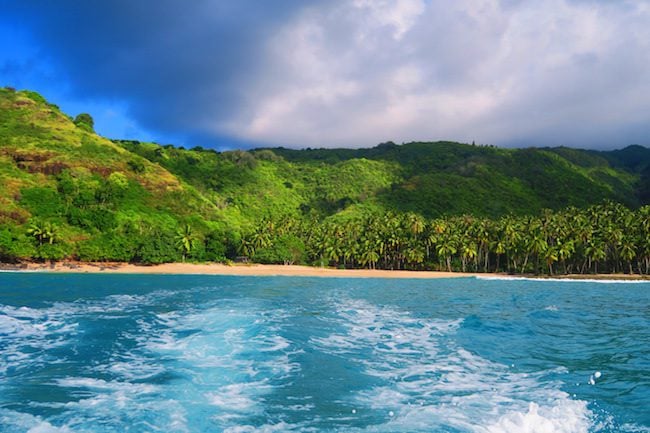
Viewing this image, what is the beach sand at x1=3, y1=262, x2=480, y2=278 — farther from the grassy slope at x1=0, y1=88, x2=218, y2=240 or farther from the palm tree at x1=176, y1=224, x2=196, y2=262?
the grassy slope at x1=0, y1=88, x2=218, y2=240

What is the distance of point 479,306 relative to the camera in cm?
3869

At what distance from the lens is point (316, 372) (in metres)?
16.2

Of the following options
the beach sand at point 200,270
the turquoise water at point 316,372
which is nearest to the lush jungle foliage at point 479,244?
the beach sand at point 200,270

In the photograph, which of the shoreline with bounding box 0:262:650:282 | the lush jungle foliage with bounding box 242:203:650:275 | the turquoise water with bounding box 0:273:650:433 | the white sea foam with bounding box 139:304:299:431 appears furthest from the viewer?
the lush jungle foliage with bounding box 242:203:650:275

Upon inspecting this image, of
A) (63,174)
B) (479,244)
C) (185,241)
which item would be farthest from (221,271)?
(479,244)

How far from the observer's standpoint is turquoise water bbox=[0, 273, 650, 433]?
1137cm

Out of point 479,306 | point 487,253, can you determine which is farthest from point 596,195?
point 479,306

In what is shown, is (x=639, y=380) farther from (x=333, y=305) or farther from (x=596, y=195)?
(x=596, y=195)

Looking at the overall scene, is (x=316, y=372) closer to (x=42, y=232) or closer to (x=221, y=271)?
(x=221, y=271)

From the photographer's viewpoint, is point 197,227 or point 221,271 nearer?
point 221,271

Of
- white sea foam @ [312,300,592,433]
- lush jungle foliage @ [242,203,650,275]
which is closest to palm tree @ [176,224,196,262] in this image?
lush jungle foliage @ [242,203,650,275]

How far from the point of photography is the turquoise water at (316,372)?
11367 mm

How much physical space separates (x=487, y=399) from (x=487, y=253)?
92702 millimetres

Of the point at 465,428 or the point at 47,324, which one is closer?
the point at 465,428
